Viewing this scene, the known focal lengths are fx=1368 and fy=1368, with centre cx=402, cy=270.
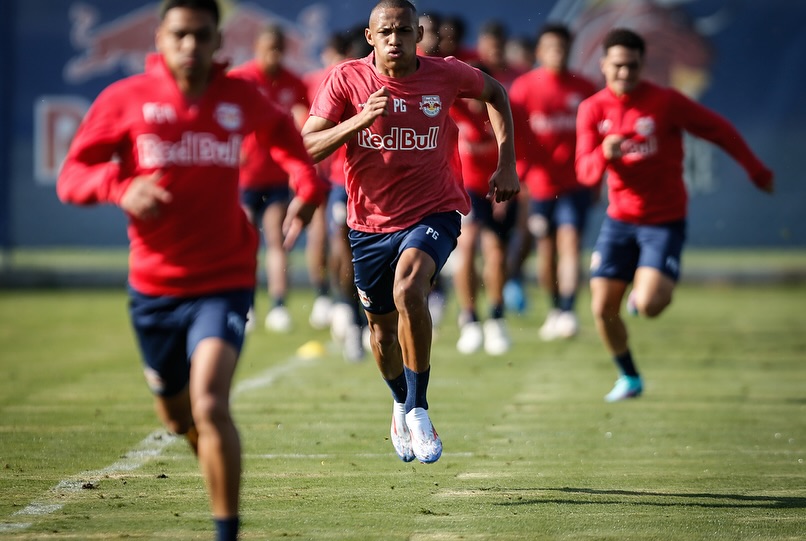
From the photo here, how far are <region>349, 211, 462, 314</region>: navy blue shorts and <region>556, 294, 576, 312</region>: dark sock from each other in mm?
6261

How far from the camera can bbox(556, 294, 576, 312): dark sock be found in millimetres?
13453

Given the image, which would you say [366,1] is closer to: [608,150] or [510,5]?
[510,5]

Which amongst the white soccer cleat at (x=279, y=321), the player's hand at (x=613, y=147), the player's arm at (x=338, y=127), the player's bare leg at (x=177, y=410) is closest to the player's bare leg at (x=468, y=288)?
the white soccer cleat at (x=279, y=321)

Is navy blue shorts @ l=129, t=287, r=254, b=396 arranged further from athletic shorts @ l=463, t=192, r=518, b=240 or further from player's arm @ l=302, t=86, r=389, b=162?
athletic shorts @ l=463, t=192, r=518, b=240

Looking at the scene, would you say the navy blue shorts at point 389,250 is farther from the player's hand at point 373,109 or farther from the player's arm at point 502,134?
the player's hand at point 373,109

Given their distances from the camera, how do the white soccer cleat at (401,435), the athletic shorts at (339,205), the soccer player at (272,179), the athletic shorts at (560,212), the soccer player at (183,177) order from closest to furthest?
the soccer player at (183,177) < the white soccer cleat at (401,435) < the athletic shorts at (339,205) < the athletic shorts at (560,212) < the soccer player at (272,179)

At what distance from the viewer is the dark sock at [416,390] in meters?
6.98

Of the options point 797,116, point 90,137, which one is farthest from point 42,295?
point 90,137

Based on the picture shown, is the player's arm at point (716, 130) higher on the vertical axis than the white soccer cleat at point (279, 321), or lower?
higher

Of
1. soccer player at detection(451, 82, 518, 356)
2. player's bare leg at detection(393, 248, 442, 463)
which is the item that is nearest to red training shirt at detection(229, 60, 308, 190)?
soccer player at detection(451, 82, 518, 356)

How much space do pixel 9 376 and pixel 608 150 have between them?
5194 millimetres

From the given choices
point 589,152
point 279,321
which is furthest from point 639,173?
point 279,321

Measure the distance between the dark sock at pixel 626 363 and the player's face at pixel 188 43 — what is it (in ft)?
16.6

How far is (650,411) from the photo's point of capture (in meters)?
9.20
